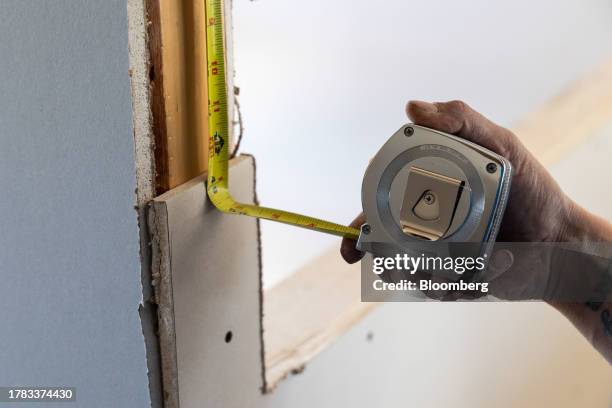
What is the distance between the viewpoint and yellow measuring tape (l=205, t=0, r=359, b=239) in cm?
47

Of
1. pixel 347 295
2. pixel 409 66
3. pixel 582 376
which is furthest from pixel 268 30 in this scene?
pixel 582 376

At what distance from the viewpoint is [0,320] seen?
0.53 m

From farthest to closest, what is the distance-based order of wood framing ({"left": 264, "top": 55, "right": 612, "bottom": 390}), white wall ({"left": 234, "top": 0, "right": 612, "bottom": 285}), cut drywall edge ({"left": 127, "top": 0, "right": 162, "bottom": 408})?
1. white wall ({"left": 234, "top": 0, "right": 612, "bottom": 285})
2. wood framing ({"left": 264, "top": 55, "right": 612, "bottom": 390})
3. cut drywall edge ({"left": 127, "top": 0, "right": 162, "bottom": 408})

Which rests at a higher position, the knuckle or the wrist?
the knuckle

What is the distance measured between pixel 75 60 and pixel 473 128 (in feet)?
1.15

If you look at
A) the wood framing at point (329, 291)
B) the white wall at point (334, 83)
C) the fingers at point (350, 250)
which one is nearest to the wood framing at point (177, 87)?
the fingers at point (350, 250)

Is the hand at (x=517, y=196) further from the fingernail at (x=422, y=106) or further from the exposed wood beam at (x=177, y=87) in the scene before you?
the exposed wood beam at (x=177, y=87)

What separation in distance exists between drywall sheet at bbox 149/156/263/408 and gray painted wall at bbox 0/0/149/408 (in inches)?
1.1

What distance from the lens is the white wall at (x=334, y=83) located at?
1237 millimetres

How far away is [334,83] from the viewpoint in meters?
1.33

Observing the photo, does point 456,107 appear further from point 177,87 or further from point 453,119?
point 177,87

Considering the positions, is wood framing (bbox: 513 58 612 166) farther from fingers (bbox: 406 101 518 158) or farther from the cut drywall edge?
the cut drywall edge

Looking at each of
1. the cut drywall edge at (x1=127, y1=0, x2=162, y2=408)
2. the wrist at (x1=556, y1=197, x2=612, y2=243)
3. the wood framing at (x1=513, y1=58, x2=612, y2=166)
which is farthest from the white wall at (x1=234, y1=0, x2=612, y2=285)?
the cut drywall edge at (x1=127, y1=0, x2=162, y2=408)

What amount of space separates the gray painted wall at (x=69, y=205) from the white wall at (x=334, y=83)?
773mm
